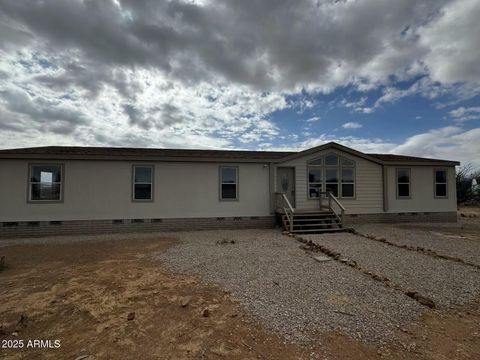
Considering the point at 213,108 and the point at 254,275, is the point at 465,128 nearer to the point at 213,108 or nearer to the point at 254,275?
the point at 213,108

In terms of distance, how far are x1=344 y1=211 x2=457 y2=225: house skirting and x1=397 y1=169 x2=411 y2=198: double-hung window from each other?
0.94 meters

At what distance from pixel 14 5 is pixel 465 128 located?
24088 mm

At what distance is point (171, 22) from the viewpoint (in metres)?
9.27

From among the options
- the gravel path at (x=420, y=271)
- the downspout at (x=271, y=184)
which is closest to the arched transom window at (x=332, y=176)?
the downspout at (x=271, y=184)

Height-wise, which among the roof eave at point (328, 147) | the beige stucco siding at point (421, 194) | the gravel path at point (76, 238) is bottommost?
the gravel path at point (76, 238)

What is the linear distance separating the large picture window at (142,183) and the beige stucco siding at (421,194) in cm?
1097

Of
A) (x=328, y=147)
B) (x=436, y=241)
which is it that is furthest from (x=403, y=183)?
(x=436, y=241)

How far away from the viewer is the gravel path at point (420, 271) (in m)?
3.69

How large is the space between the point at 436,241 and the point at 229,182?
7474 millimetres

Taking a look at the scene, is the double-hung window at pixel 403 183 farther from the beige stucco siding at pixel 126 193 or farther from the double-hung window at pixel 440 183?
the beige stucco siding at pixel 126 193

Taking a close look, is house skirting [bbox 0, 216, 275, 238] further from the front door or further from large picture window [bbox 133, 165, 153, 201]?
the front door

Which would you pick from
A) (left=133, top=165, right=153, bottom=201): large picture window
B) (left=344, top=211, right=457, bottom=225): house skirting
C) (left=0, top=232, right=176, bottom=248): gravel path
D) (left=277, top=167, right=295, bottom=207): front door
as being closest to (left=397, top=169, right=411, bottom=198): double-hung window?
(left=344, top=211, right=457, bottom=225): house skirting

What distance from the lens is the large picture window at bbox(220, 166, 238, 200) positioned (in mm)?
10258

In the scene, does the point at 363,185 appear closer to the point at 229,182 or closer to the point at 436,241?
the point at 436,241
